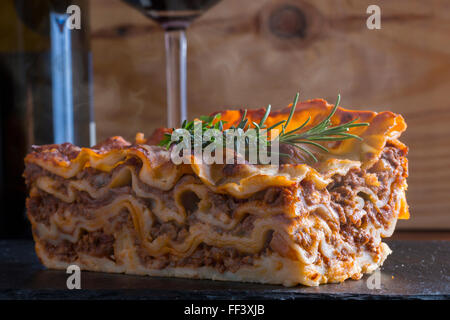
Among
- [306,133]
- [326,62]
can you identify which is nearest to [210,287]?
[306,133]

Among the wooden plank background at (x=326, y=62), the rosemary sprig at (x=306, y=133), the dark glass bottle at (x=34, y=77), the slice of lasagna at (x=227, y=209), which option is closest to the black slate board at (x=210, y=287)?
the slice of lasagna at (x=227, y=209)

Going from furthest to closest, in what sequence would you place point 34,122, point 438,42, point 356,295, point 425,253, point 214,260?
point 438,42
point 34,122
point 425,253
point 214,260
point 356,295

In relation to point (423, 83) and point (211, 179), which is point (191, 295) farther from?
point (423, 83)

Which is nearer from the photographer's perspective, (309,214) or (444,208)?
(309,214)

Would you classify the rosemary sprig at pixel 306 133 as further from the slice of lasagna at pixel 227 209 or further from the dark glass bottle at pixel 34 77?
the dark glass bottle at pixel 34 77

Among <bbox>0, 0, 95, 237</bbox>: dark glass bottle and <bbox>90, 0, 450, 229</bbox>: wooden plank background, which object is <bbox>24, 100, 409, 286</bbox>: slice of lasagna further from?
<bbox>90, 0, 450, 229</bbox>: wooden plank background

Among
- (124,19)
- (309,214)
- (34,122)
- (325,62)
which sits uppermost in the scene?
(124,19)

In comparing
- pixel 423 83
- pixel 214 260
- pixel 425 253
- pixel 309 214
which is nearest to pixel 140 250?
pixel 214 260
